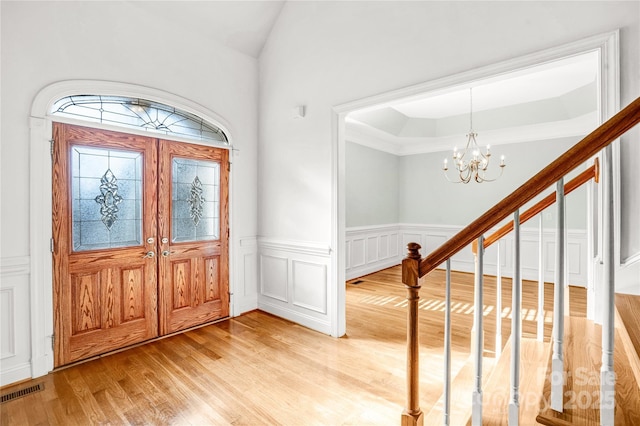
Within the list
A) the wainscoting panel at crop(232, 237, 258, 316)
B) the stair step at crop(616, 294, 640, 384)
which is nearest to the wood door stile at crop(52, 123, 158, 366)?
the wainscoting panel at crop(232, 237, 258, 316)

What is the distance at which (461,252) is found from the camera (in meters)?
6.30

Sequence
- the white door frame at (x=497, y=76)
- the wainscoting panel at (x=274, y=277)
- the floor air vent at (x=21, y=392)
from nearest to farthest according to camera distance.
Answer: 1. the white door frame at (x=497, y=76)
2. the floor air vent at (x=21, y=392)
3. the wainscoting panel at (x=274, y=277)

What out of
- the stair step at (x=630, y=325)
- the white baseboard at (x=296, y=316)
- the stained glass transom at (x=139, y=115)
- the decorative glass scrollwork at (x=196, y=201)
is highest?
the stained glass transom at (x=139, y=115)

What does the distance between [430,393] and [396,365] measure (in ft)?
A: 1.45

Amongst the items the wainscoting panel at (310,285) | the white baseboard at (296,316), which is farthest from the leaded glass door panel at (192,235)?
the wainscoting panel at (310,285)

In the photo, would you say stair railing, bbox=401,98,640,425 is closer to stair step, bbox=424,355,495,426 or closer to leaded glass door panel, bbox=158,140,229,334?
stair step, bbox=424,355,495,426

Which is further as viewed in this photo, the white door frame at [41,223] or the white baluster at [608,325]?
the white door frame at [41,223]

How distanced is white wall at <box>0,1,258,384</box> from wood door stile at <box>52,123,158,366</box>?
0.64ft

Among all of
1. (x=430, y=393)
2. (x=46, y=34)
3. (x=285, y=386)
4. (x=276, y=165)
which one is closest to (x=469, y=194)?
(x=276, y=165)

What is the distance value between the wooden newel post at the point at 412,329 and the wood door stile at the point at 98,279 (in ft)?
8.96

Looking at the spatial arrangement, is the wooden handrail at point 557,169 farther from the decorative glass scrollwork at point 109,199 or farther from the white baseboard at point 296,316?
the decorative glass scrollwork at point 109,199

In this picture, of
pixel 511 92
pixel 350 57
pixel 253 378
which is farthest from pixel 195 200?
pixel 511 92

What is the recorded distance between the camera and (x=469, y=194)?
20.4 feet

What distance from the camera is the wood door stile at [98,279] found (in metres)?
2.63
